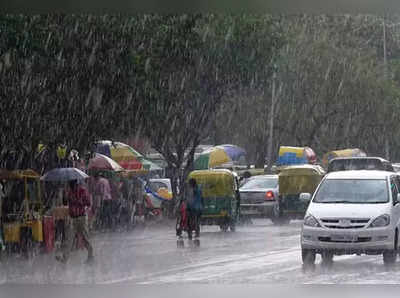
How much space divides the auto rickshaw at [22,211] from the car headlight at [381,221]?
7.64 meters

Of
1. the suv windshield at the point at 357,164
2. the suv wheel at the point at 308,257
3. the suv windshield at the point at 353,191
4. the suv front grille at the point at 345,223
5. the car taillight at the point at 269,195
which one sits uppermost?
the suv windshield at the point at 357,164

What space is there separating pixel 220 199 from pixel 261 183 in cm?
520

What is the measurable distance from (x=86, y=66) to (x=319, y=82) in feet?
103

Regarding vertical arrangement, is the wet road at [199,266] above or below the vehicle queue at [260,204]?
below

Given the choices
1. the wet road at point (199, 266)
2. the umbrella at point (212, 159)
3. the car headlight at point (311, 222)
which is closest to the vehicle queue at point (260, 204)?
the car headlight at point (311, 222)

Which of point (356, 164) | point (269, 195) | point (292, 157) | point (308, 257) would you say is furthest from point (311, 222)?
point (292, 157)

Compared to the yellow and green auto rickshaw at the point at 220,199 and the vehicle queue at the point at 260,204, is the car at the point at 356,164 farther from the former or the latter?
the yellow and green auto rickshaw at the point at 220,199

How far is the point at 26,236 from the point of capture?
2356 cm

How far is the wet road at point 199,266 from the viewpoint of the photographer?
1755cm

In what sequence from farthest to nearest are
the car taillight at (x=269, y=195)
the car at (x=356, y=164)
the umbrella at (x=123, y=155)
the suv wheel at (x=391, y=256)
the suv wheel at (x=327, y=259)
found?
the umbrella at (x=123, y=155) → the car taillight at (x=269, y=195) → the car at (x=356, y=164) → the suv wheel at (x=327, y=259) → the suv wheel at (x=391, y=256)

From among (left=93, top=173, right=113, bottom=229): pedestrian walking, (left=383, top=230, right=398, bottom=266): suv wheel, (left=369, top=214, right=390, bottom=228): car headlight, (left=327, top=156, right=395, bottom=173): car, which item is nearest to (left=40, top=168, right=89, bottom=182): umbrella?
(left=93, top=173, right=113, bottom=229): pedestrian walking

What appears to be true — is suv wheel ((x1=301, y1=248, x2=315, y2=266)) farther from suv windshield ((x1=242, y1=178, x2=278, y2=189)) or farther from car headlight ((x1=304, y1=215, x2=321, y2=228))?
suv windshield ((x1=242, y1=178, x2=278, y2=189))

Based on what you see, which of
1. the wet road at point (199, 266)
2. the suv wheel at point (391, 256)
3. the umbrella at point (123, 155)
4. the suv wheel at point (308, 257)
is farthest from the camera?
the umbrella at point (123, 155)

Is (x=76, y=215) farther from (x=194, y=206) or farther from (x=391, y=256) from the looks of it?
(x=194, y=206)
